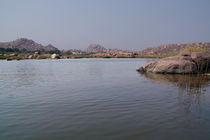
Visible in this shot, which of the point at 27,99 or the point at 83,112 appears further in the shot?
the point at 27,99

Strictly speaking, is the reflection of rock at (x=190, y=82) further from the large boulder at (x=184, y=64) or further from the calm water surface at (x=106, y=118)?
the large boulder at (x=184, y=64)

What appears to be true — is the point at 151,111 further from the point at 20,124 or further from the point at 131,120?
the point at 20,124

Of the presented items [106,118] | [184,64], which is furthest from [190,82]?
[106,118]

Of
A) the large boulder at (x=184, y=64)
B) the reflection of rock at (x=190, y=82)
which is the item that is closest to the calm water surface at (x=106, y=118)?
the reflection of rock at (x=190, y=82)

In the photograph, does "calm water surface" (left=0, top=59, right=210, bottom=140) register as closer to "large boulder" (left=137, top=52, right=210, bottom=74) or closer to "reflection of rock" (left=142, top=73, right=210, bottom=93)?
"reflection of rock" (left=142, top=73, right=210, bottom=93)

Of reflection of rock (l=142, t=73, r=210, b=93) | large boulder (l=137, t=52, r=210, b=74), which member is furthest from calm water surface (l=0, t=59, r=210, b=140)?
large boulder (l=137, t=52, r=210, b=74)

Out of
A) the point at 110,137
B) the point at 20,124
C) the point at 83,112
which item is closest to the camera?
the point at 110,137

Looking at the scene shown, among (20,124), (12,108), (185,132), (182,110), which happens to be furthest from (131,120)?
(12,108)

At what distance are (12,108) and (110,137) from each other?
452 cm

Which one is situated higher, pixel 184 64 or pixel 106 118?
pixel 184 64

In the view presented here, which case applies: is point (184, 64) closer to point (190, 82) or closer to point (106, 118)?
point (190, 82)

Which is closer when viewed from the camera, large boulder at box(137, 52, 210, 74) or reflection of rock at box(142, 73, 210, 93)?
reflection of rock at box(142, 73, 210, 93)

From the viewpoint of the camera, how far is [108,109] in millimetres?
6848

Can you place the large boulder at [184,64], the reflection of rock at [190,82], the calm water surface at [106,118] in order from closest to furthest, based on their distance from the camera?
the calm water surface at [106,118], the reflection of rock at [190,82], the large boulder at [184,64]
